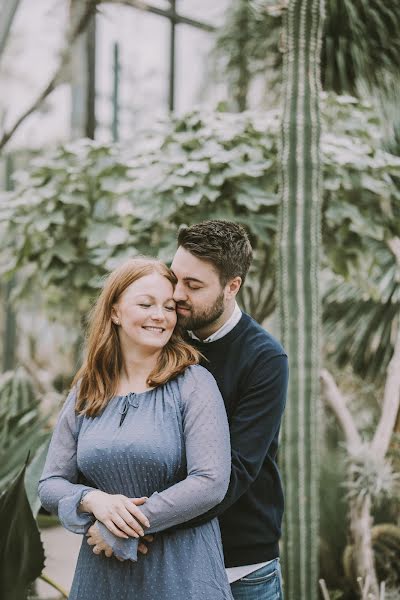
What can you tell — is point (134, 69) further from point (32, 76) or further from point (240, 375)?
point (240, 375)

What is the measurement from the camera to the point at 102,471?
1322mm

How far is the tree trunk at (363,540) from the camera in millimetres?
2848

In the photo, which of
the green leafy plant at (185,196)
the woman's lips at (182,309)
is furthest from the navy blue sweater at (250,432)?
the green leafy plant at (185,196)

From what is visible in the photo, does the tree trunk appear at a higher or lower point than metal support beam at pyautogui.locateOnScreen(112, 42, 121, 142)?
lower

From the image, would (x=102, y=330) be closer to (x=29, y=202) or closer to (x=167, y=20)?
(x=29, y=202)

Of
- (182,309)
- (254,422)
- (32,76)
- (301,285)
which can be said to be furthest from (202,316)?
(32,76)

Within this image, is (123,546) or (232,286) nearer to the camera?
(123,546)

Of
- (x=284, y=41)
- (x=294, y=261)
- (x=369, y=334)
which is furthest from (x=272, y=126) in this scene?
(x=369, y=334)

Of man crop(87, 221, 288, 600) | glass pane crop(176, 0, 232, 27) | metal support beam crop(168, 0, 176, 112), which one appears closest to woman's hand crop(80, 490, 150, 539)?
man crop(87, 221, 288, 600)

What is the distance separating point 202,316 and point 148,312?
13 centimetres

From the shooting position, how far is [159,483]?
4.32 ft

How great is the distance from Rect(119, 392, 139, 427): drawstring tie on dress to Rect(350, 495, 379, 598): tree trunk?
1.87m

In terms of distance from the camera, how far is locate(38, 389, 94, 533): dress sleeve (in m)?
1.30

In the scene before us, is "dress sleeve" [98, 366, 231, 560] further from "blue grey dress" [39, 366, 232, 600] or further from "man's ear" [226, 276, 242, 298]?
"man's ear" [226, 276, 242, 298]
